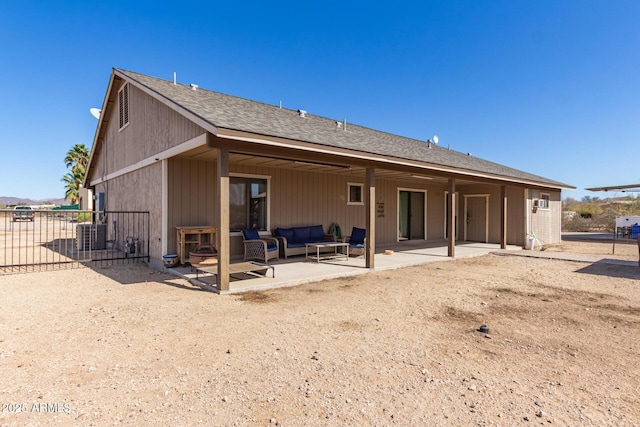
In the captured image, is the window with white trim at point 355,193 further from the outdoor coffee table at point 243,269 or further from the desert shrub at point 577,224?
the desert shrub at point 577,224

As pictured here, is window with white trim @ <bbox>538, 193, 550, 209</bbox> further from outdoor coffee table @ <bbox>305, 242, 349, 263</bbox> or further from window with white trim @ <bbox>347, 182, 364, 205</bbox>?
outdoor coffee table @ <bbox>305, 242, 349, 263</bbox>

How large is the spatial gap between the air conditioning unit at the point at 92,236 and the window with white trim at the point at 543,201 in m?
16.9

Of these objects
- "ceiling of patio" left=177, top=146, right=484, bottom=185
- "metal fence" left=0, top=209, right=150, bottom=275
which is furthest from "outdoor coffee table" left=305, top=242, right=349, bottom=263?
"metal fence" left=0, top=209, right=150, bottom=275

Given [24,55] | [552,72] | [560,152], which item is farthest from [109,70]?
[560,152]

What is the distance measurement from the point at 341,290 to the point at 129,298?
3504 millimetres

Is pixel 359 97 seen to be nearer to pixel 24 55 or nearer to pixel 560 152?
pixel 560 152

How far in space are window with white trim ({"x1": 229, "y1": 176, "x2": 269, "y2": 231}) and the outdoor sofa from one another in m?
0.58

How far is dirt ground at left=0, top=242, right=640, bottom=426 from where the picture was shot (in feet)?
7.31

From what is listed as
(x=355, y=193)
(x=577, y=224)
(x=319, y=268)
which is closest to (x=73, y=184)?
(x=355, y=193)

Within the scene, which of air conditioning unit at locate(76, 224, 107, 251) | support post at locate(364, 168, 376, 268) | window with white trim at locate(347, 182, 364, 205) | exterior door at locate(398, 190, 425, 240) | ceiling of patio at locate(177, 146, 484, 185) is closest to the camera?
ceiling of patio at locate(177, 146, 484, 185)

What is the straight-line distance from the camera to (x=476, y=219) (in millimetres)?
14453

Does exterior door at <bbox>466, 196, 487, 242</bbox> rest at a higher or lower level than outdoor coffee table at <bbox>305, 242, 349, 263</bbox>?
higher

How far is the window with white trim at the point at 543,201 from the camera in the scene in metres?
13.7

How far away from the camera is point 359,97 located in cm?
1891
